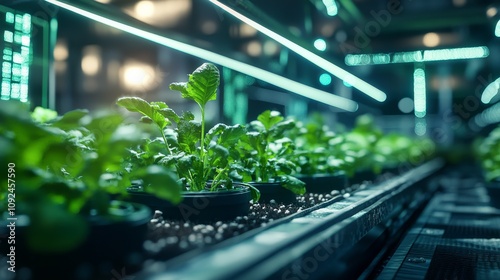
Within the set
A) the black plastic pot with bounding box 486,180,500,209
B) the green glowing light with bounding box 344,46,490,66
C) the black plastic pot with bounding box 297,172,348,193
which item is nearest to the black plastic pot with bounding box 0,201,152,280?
the black plastic pot with bounding box 297,172,348,193

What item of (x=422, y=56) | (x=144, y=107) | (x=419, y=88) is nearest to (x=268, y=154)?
→ (x=144, y=107)

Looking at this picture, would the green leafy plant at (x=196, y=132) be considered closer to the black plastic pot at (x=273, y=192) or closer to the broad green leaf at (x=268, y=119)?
the black plastic pot at (x=273, y=192)

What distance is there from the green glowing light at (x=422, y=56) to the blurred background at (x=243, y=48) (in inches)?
0.5

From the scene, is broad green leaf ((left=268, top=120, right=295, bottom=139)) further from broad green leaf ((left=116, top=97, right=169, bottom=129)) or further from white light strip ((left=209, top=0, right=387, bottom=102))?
broad green leaf ((left=116, top=97, right=169, bottom=129))

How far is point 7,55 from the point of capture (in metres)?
1.63

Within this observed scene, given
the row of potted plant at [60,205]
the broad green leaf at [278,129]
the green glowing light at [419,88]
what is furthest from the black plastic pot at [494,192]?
the green glowing light at [419,88]

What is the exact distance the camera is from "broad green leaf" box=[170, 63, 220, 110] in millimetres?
1466

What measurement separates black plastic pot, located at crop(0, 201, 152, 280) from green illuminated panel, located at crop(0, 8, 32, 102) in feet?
3.17

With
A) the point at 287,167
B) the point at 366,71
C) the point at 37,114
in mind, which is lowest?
the point at 287,167

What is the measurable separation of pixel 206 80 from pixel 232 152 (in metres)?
0.30

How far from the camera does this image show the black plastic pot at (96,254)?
2.75ft

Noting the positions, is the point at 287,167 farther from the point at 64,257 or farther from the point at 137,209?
the point at 64,257

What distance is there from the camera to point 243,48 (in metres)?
2.69

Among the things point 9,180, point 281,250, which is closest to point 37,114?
point 9,180
